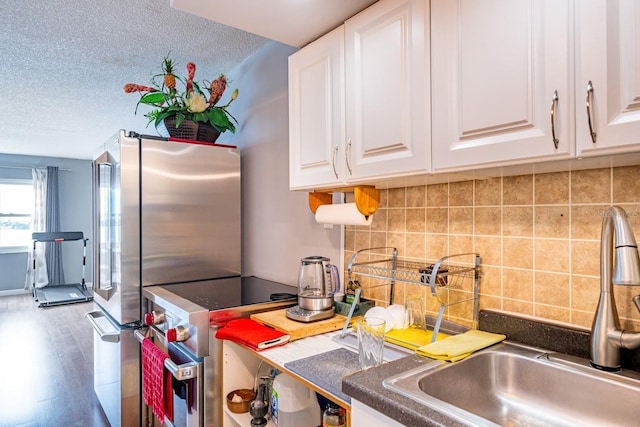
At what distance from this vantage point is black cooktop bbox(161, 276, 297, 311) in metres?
1.72

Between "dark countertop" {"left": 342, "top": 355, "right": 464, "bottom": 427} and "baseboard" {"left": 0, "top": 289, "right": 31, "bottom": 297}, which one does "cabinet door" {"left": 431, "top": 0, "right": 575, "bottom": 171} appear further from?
"baseboard" {"left": 0, "top": 289, "right": 31, "bottom": 297}

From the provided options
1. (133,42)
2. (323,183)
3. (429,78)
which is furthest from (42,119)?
(429,78)

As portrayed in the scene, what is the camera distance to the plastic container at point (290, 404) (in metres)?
1.38

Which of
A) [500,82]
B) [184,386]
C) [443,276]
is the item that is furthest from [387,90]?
[184,386]

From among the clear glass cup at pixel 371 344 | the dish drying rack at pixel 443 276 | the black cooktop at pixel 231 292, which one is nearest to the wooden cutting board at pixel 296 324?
the black cooktop at pixel 231 292

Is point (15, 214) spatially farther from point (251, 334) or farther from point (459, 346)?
point (459, 346)

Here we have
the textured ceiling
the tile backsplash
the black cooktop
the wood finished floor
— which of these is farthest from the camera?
the wood finished floor

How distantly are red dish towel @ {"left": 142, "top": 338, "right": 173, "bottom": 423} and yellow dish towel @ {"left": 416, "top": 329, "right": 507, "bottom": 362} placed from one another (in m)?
1.11

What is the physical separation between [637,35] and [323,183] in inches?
38.6

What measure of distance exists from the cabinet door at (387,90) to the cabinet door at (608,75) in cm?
38

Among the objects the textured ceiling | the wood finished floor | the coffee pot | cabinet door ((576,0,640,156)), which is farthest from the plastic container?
the textured ceiling

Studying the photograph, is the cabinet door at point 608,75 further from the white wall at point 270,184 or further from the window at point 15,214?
the window at point 15,214

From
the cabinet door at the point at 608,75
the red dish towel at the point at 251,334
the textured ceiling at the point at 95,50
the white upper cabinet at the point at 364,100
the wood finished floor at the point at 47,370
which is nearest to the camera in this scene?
the cabinet door at the point at 608,75

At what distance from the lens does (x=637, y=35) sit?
74 centimetres
